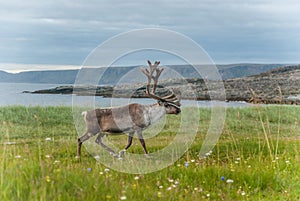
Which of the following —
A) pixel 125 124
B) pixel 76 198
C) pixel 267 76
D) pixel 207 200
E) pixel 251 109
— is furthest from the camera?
pixel 267 76

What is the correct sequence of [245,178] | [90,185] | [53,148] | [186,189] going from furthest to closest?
[53,148]
[245,178]
[186,189]
[90,185]

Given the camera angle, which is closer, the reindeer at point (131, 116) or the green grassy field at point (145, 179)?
the green grassy field at point (145, 179)

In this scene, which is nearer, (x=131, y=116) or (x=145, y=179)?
(x=145, y=179)

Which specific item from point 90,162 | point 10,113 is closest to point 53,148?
point 90,162

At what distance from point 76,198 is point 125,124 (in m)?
3.29

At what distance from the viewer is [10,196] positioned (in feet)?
18.8

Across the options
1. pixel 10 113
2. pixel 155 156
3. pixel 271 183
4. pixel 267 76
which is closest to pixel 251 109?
pixel 10 113

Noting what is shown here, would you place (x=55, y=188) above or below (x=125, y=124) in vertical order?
below

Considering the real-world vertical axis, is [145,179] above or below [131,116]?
below

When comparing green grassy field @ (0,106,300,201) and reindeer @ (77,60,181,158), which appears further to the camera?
reindeer @ (77,60,181,158)

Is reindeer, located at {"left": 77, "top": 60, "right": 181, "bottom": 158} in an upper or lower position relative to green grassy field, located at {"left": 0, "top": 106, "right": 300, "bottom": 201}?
upper

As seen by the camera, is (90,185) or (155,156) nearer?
(90,185)

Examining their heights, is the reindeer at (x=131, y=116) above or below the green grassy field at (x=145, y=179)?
above

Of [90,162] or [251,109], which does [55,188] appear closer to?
[90,162]
